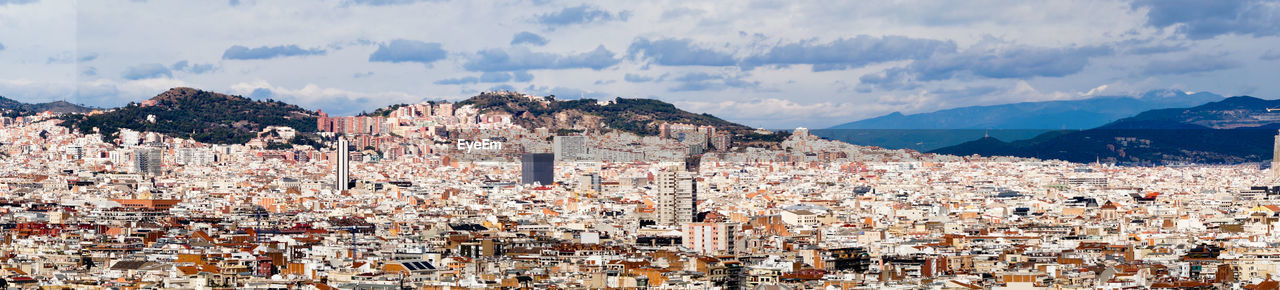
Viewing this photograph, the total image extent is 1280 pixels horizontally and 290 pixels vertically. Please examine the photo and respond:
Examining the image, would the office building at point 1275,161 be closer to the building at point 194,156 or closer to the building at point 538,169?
the building at point 538,169

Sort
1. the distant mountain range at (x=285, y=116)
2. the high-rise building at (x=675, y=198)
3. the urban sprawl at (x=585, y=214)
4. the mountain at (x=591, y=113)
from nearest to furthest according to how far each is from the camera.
Answer: the urban sprawl at (x=585, y=214) < the high-rise building at (x=675, y=198) < the distant mountain range at (x=285, y=116) < the mountain at (x=591, y=113)

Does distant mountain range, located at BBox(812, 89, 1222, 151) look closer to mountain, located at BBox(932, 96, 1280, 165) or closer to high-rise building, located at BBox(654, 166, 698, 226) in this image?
mountain, located at BBox(932, 96, 1280, 165)

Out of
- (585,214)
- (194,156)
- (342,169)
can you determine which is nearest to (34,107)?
(194,156)

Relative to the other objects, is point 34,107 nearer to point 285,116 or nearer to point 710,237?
point 285,116

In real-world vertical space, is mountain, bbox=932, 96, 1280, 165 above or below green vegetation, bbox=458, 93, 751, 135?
below

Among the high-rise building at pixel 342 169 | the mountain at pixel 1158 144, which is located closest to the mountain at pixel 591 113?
the mountain at pixel 1158 144

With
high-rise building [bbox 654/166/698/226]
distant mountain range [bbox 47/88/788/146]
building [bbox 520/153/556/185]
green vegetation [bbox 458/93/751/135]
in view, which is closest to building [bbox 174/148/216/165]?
distant mountain range [bbox 47/88/788/146]

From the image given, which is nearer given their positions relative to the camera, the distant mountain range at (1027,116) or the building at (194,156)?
the building at (194,156)

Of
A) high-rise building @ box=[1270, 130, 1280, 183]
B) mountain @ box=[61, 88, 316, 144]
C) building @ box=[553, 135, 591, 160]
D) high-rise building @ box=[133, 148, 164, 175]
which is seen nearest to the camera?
high-rise building @ box=[133, 148, 164, 175]
